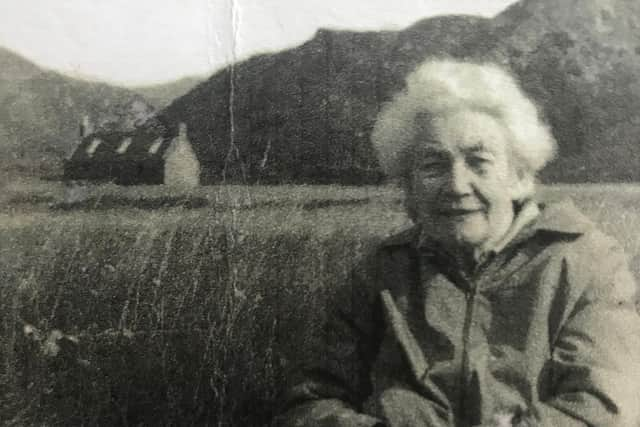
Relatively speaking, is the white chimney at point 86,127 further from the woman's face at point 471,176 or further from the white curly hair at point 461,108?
the woman's face at point 471,176

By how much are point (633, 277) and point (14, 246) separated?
8.01 ft

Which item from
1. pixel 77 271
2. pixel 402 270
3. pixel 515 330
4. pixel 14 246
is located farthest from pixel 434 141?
pixel 14 246

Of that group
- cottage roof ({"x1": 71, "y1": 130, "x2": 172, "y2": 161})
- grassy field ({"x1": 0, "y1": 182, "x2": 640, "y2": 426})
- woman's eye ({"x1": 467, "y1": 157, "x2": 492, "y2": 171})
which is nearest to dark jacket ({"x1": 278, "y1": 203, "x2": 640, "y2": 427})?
grassy field ({"x1": 0, "y1": 182, "x2": 640, "y2": 426})

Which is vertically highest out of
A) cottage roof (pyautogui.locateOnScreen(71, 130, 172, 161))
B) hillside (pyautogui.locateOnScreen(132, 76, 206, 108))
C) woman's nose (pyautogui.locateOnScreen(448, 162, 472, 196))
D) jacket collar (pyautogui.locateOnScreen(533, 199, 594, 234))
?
hillside (pyautogui.locateOnScreen(132, 76, 206, 108))

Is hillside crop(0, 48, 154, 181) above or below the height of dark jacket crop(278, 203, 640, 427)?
above

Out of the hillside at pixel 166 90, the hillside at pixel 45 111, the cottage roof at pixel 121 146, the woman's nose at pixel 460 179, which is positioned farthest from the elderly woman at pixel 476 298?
the hillside at pixel 45 111

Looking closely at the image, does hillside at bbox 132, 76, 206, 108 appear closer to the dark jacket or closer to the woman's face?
the woman's face

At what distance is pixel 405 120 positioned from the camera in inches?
119

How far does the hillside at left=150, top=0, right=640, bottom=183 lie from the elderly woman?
9cm

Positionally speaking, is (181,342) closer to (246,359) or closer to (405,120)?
(246,359)

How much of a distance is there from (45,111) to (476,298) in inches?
76.6

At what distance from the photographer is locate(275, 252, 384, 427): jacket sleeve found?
9.56 feet

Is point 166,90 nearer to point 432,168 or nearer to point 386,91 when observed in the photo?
point 386,91

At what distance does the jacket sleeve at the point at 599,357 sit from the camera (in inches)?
107
